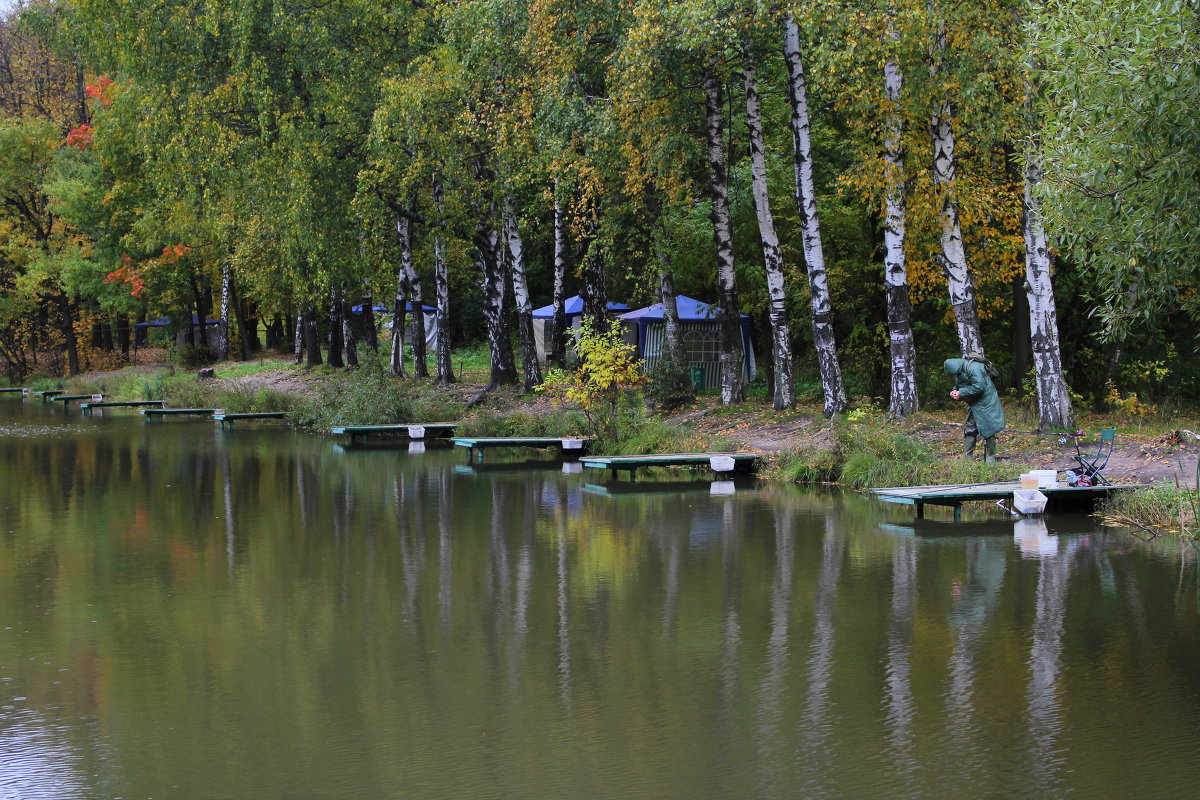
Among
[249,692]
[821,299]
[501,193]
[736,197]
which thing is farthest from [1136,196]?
[501,193]

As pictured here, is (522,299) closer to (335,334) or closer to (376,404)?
(376,404)

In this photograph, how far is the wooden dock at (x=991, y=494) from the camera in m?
15.3

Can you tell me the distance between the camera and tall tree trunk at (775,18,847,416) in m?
21.5

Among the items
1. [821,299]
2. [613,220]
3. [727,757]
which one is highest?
[613,220]

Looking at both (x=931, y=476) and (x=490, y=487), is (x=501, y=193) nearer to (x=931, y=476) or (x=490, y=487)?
(x=490, y=487)

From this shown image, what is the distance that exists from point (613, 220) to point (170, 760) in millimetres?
20978

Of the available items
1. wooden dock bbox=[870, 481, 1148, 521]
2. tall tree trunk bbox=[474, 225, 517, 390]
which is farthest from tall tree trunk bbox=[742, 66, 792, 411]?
tall tree trunk bbox=[474, 225, 517, 390]

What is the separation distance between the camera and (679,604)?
11266 mm

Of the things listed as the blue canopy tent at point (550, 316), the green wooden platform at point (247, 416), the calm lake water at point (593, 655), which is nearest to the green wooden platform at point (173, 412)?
the green wooden platform at point (247, 416)

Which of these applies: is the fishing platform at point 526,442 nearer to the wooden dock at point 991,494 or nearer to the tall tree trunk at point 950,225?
the tall tree trunk at point 950,225

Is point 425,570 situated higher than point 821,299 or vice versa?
point 821,299

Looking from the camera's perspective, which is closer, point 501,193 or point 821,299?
point 821,299

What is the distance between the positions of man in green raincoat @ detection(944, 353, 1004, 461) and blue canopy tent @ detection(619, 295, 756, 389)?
14879 mm

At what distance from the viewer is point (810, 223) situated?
71.8 feet
